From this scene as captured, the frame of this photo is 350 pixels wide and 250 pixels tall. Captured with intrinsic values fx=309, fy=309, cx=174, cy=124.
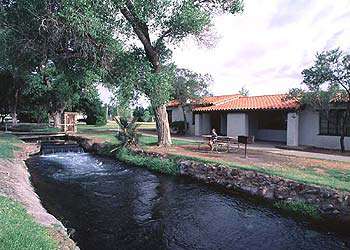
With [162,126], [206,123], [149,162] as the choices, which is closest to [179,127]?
[206,123]

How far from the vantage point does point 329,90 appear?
18.9m

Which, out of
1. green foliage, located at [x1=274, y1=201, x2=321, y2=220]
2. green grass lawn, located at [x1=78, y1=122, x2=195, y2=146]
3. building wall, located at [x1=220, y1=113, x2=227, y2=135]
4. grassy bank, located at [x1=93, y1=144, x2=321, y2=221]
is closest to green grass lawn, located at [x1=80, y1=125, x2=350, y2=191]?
grassy bank, located at [x1=93, y1=144, x2=321, y2=221]

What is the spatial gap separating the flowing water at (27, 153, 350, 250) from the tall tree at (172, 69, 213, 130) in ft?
47.5

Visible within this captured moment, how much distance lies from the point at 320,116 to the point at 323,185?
1191 cm

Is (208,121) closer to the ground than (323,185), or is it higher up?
higher up

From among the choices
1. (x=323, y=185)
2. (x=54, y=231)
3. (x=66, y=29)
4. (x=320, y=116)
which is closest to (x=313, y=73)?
(x=320, y=116)

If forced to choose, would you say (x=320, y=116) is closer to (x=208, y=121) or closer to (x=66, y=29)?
(x=208, y=121)

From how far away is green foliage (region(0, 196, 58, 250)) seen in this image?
5.64m

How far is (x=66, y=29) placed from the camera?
51.9ft

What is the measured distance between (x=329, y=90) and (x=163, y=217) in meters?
14.0

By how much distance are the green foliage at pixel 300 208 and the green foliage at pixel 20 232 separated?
801 cm

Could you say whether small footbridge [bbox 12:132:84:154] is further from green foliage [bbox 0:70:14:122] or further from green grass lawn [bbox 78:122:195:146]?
green foliage [bbox 0:70:14:122]

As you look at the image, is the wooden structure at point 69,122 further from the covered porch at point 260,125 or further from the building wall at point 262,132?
the building wall at point 262,132

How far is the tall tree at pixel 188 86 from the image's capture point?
95.8ft
